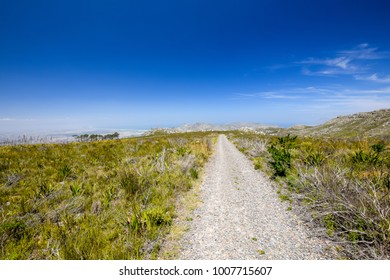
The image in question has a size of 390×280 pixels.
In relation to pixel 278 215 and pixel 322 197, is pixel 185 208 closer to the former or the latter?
pixel 278 215

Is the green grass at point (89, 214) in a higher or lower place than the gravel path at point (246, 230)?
higher

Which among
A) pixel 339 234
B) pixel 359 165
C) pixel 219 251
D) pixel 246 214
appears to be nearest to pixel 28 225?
pixel 219 251

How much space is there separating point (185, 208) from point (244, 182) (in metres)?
4.24

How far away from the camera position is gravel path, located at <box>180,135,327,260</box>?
3971 mm

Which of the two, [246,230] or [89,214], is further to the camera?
[89,214]

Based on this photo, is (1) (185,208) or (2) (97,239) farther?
(1) (185,208)

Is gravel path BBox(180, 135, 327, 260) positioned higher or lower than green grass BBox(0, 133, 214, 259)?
lower

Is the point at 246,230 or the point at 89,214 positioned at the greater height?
the point at 89,214

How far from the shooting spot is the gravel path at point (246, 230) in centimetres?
397

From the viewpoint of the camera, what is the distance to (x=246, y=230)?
4.87 m

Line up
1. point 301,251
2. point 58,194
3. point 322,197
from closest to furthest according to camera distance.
Result: point 301,251 < point 322,197 < point 58,194

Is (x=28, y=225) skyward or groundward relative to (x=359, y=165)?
groundward
